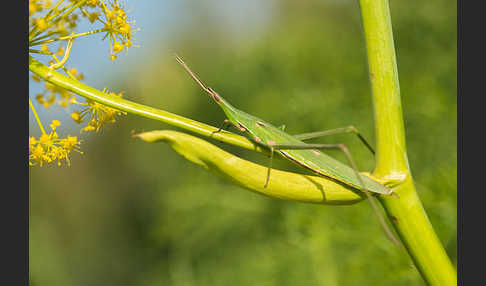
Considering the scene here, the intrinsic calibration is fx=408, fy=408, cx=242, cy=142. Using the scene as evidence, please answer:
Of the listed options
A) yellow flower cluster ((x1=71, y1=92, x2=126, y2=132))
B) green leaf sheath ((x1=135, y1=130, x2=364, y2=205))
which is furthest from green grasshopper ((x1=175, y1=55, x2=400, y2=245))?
yellow flower cluster ((x1=71, y1=92, x2=126, y2=132))

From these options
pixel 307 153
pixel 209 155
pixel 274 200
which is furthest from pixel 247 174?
pixel 274 200

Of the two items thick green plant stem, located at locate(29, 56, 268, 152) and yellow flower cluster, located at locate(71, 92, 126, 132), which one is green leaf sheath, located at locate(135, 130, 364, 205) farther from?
yellow flower cluster, located at locate(71, 92, 126, 132)

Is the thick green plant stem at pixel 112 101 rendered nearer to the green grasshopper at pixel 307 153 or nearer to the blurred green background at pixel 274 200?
the green grasshopper at pixel 307 153

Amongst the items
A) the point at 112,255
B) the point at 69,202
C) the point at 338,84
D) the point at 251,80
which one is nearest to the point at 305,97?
the point at 338,84

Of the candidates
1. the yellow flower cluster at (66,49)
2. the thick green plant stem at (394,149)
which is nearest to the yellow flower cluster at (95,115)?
the yellow flower cluster at (66,49)

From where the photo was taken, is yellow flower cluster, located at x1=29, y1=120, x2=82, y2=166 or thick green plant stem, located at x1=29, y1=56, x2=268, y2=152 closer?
thick green plant stem, located at x1=29, y1=56, x2=268, y2=152

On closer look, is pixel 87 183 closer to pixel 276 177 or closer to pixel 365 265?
pixel 365 265
